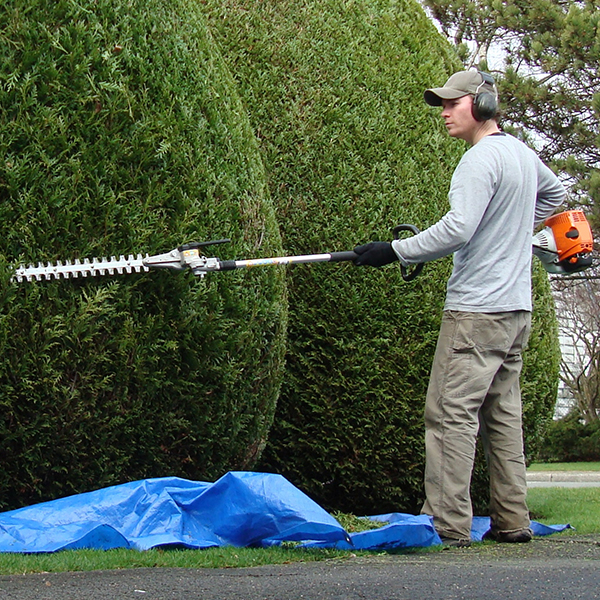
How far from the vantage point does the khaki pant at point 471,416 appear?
377 centimetres

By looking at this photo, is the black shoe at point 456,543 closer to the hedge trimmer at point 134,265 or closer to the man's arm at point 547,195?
the hedge trimmer at point 134,265

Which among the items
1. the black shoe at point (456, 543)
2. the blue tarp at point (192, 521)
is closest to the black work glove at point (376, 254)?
the blue tarp at point (192, 521)

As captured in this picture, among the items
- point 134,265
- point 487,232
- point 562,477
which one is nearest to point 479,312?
point 487,232

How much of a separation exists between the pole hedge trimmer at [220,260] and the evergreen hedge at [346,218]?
24.2 inches

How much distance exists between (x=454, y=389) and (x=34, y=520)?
5.84 ft

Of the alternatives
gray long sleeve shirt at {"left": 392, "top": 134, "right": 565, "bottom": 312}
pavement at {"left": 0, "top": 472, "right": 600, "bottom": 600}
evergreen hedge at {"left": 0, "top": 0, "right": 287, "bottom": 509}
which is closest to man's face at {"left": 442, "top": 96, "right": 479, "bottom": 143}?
gray long sleeve shirt at {"left": 392, "top": 134, "right": 565, "bottom": 312}

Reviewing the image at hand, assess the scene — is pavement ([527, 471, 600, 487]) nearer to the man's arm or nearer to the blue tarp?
the man's arm

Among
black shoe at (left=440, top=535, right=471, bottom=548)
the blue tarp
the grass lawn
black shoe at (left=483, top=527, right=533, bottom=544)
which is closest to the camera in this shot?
the blue tarp

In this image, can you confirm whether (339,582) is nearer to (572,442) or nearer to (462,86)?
(462,86)

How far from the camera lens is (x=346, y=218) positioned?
15.2 feet

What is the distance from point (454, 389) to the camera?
3816mm

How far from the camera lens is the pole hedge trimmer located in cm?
342

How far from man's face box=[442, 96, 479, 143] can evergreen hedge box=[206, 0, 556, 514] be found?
0.65 m

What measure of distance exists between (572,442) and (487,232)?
1666cm
